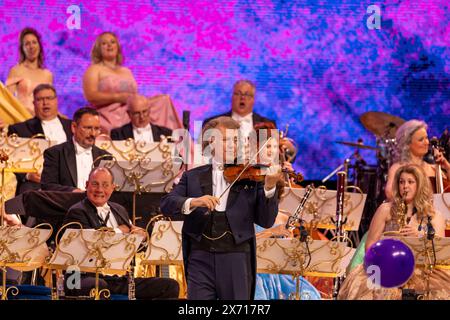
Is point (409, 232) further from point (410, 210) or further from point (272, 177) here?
point (272, 177)

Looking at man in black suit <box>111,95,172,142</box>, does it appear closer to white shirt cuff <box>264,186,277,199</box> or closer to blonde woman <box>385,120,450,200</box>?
blonde woman <box>385,120,450,200</box>

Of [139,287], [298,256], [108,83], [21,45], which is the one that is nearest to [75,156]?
[139,287]

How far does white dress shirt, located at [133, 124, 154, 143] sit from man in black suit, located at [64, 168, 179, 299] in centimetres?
182

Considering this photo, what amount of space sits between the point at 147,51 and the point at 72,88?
33.0 inches

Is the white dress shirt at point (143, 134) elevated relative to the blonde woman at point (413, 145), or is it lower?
elevated

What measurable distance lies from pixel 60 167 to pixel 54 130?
99cm

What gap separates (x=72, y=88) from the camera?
34.7 ft

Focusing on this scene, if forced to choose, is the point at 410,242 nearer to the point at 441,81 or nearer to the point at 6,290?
the point at 6,290

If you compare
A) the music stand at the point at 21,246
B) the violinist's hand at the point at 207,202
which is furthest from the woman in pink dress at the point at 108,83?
the violinist's hand at the point at 207,202

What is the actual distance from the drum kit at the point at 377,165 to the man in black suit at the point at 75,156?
2.27 metres

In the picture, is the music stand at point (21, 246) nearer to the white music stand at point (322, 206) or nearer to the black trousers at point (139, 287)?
the black trousers at point (139, 287)

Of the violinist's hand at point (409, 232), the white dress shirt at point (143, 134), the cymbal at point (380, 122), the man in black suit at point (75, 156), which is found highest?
the cymbal at point (380, 122)

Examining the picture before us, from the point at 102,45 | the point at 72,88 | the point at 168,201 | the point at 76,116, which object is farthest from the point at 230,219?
the point at 72,88

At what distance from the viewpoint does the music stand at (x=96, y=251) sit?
6.28 metres
